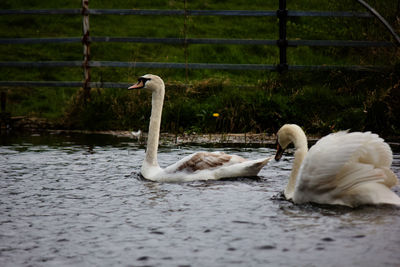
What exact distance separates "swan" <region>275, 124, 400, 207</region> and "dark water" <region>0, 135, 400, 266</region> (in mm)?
119

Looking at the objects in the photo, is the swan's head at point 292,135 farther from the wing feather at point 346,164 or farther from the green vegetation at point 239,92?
the green vegetation at point 239,92

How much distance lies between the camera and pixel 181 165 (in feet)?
25.0

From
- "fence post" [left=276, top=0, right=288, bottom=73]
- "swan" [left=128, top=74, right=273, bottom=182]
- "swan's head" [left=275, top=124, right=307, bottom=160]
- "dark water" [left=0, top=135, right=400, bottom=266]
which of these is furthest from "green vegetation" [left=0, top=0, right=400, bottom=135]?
"swan's head" [left=275, top=124, right=307, bottom=160]

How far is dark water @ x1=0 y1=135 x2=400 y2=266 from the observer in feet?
15.4

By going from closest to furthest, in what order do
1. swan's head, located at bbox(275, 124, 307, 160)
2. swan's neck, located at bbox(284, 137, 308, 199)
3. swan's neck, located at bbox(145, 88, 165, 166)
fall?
1. swan's neck, located at bbox(284, 137, 308, 199)
2. swan's head, located at bbox(275, 124, 307, 160)
3. swan's neck, located at bbox(145, 88, 165, 166)

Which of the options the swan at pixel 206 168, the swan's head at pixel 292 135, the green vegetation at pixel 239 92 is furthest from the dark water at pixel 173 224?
the green vegetation at pixel 239 92

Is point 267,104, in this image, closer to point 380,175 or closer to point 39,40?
point 39,40

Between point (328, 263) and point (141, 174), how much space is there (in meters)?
3.94

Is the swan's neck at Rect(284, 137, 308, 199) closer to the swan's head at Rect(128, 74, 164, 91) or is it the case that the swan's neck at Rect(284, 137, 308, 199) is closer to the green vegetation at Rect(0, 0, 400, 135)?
the swan's head at Rect(128, 74, 164, 91)

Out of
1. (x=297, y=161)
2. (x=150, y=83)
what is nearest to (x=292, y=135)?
(x=297, y=161)

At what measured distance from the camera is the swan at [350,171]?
5.87m

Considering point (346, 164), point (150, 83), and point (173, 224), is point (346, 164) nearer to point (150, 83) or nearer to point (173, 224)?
point (173, 224)

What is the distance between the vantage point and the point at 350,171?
5.91 meters

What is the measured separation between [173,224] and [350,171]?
4.99 ft
